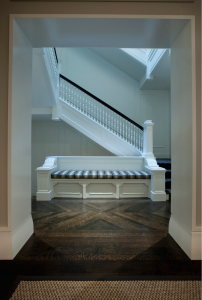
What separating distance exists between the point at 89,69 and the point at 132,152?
12.7 ft

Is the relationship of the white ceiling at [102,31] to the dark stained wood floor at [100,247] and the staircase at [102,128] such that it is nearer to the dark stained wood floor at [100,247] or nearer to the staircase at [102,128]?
the dark stained wood floor at [100,247]

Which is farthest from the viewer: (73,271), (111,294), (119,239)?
(119,239)

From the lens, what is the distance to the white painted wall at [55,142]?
243 inches

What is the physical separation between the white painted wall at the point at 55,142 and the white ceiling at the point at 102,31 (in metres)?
4.01

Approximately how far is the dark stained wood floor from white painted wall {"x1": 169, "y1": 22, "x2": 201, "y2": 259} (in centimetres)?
17

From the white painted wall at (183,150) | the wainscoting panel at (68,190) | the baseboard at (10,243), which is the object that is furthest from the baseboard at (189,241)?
the wainscoting panel at (68,190)

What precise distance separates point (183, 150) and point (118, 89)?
560cm

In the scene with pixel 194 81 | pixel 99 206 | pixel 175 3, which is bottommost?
pixel 99 206

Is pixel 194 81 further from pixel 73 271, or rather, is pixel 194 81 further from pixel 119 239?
→ pixel 73 271

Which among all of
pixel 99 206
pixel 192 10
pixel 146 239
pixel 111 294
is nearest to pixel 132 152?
pixel 99 206

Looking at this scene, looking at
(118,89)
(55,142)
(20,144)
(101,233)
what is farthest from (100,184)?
(118,89)

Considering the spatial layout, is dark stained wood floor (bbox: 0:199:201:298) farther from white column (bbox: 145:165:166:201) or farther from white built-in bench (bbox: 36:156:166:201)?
white built-in bench (bbox: 36:156:166:201)

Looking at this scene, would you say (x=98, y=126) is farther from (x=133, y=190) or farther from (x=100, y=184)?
(x=133, y=190)

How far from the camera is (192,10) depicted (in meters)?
1.82
